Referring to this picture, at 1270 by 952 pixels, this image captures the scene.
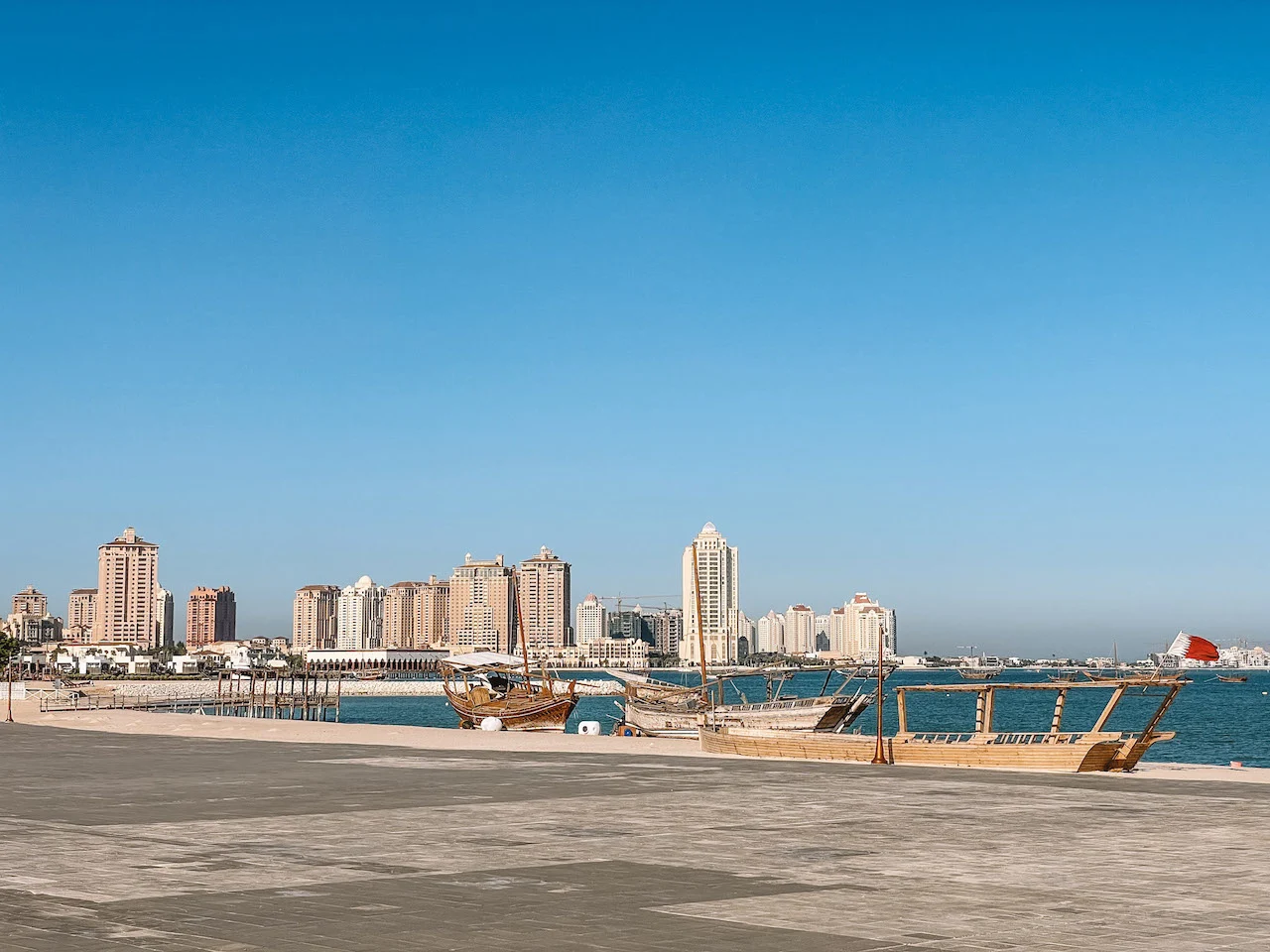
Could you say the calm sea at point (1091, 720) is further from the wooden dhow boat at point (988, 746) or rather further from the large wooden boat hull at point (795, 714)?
the wooden dhow boat at point (988, 746)

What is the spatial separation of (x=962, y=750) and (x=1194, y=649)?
5.55 m

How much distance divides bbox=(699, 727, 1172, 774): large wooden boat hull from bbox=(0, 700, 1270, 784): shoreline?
0.42 meters

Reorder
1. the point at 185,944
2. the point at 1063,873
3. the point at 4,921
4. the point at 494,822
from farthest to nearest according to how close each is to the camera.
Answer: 1. the point at 494,822
2. the point at 1063,873
3. the point at 4,921
4. the point at 185,944

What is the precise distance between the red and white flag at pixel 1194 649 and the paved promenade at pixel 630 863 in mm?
5247

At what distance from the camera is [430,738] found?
37.5 meters

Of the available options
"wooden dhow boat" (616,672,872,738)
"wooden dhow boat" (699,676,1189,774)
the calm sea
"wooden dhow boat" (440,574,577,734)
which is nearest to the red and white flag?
"wooden dhow boat" (699,676,1189,774)

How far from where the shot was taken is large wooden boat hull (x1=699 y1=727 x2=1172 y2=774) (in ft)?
86.2

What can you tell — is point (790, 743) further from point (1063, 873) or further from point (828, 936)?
point (828, 936)

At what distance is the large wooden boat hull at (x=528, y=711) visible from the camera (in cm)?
6531

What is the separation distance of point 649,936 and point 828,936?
128 centimetres

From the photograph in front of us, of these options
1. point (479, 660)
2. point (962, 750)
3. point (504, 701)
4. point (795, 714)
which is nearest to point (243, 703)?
point (479, 660)

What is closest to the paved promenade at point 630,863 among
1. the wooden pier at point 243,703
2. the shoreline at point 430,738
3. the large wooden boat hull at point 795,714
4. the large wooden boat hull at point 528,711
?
the shoreline at point 430,738

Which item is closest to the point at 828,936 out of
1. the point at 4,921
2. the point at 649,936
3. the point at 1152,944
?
the point at 649,936

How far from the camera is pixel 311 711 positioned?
12512cm
